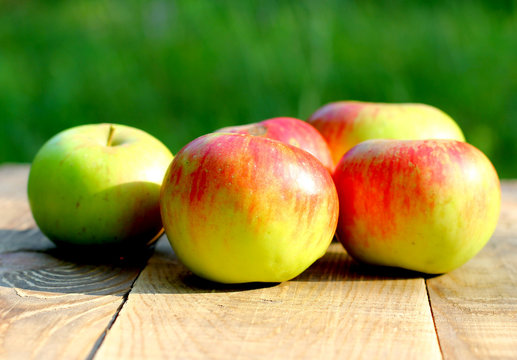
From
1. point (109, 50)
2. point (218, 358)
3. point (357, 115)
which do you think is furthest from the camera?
point (109, 50)

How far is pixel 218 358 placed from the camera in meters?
0.78

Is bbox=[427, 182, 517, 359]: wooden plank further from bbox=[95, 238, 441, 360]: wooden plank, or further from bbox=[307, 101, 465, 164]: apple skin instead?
bbox=[307, 101, 465, 164]: apple skin

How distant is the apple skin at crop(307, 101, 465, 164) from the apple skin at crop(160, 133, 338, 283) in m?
0.38

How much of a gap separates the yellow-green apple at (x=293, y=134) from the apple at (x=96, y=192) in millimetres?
198

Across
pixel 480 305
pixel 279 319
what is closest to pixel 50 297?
pixel 279 319

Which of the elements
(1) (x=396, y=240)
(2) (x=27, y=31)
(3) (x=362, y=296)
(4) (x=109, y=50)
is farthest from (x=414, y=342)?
(2) (x=27, y=31)

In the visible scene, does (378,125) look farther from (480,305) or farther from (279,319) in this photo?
(279,319)

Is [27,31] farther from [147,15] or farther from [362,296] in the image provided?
[362,296]

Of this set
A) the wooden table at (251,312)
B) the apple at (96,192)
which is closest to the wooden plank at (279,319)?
the wooden table at (251,312)

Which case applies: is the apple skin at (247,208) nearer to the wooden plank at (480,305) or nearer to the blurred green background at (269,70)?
the wooden plank at (480,305)

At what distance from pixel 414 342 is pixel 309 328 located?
0.48ft

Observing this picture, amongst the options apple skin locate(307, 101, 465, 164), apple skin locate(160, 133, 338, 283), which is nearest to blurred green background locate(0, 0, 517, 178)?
apple skin locate(307, 101, 465, 164)

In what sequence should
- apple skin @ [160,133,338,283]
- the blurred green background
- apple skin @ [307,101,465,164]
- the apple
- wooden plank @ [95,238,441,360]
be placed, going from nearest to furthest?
1. wooden plank @ [95,238,441,360]
2. apple skin @ [160,133,338,283]
3. the apple
4. apple skin @ [307,101,465,164]
5. the blurred green background

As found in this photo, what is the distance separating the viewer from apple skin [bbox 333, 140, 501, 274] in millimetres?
1083
